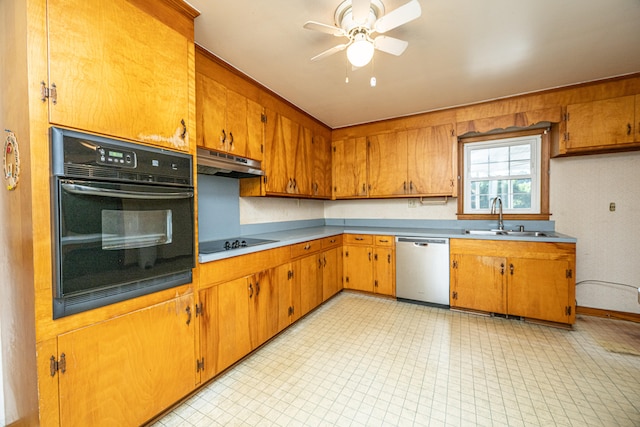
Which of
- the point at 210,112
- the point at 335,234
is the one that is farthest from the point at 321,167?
the point at 210,112

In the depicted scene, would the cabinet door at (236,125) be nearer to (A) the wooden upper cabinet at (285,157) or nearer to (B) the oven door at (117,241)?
(A) the wooden upper cabinet at (285,157)

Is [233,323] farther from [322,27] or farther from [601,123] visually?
[601,123]

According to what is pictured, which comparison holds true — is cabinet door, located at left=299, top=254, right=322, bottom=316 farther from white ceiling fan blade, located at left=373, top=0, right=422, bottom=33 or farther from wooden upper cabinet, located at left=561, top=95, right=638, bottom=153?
wooden upper cabinet, located at left=561, top=95, right=638, bottom=153

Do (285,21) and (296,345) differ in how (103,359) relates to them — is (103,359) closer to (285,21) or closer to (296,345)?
(296,345)

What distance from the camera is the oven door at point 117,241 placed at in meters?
1.07

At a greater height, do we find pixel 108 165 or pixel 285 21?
pixel 285 21

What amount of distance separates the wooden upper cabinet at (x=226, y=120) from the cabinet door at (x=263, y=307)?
1.13m

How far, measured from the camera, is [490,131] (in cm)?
319

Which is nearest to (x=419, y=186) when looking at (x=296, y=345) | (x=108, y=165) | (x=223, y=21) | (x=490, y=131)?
(x=490, y=131)

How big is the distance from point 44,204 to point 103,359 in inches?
29.6

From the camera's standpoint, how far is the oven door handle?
109 centimetres

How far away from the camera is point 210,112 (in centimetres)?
203

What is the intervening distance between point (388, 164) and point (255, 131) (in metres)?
1.95

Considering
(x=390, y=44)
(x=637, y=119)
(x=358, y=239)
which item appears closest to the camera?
(x=390, y=44)
